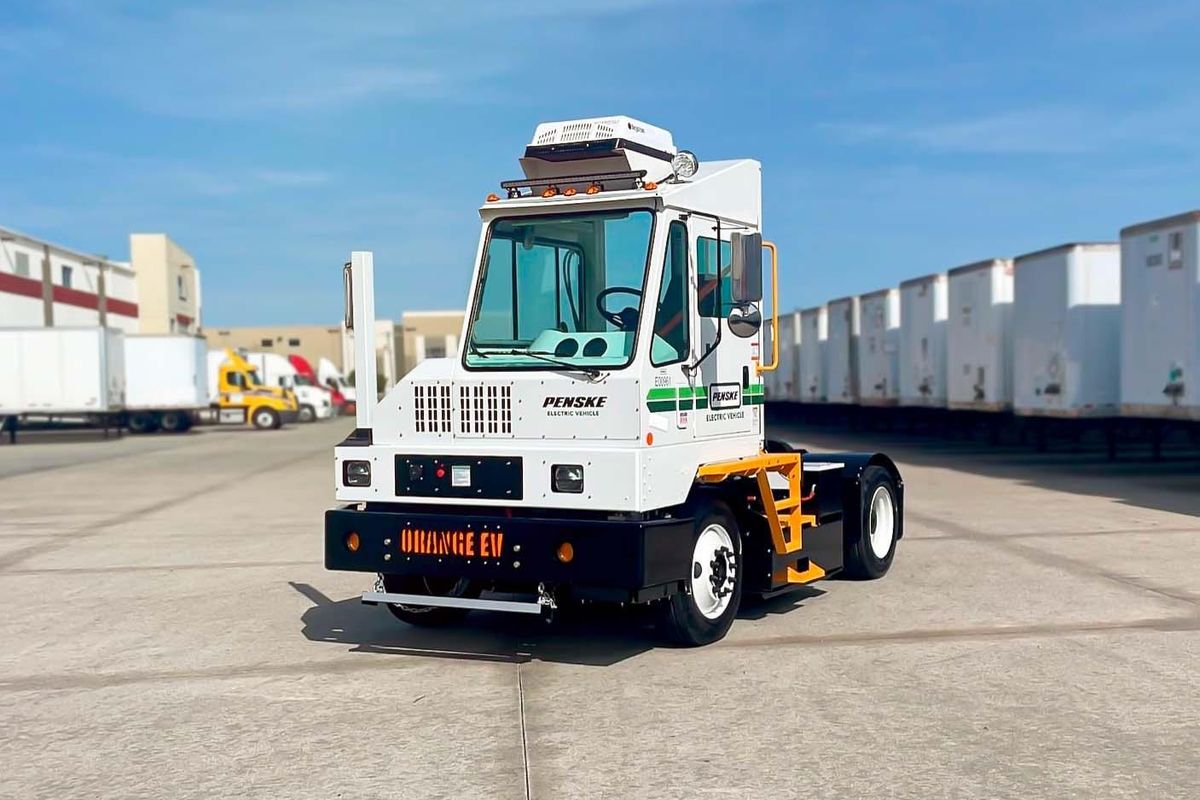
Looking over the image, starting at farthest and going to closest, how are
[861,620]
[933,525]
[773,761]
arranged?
[933,525] < [861,620] < [773,761]

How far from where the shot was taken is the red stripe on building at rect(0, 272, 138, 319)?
4412cm

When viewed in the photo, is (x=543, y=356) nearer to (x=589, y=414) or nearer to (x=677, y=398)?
(x=589, y=414)

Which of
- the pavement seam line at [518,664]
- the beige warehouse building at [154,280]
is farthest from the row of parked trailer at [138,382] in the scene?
the pavement seam line at [518,664]

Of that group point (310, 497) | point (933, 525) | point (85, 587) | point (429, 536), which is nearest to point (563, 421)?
point (429, 536)

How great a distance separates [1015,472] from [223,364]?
3310cm

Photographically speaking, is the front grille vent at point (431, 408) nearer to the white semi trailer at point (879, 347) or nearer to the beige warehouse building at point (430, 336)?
the beige warehouse building at point (430, 336)

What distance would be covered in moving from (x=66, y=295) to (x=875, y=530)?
47.9m

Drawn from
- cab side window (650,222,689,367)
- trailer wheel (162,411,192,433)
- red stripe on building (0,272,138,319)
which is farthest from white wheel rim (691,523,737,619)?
red stripe on building (0,272,138,319)

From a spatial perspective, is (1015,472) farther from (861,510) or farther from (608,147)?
(608,147)

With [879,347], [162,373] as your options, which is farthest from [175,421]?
[879,347]

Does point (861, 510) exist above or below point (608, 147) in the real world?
below

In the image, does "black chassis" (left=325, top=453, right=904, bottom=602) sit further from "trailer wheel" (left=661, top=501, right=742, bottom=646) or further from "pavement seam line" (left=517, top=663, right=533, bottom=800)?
"pavement seam line" (left=517, top=663, right=533, bottom=800)

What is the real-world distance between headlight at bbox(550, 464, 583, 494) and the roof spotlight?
1990mm

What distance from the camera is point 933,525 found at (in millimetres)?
13086
